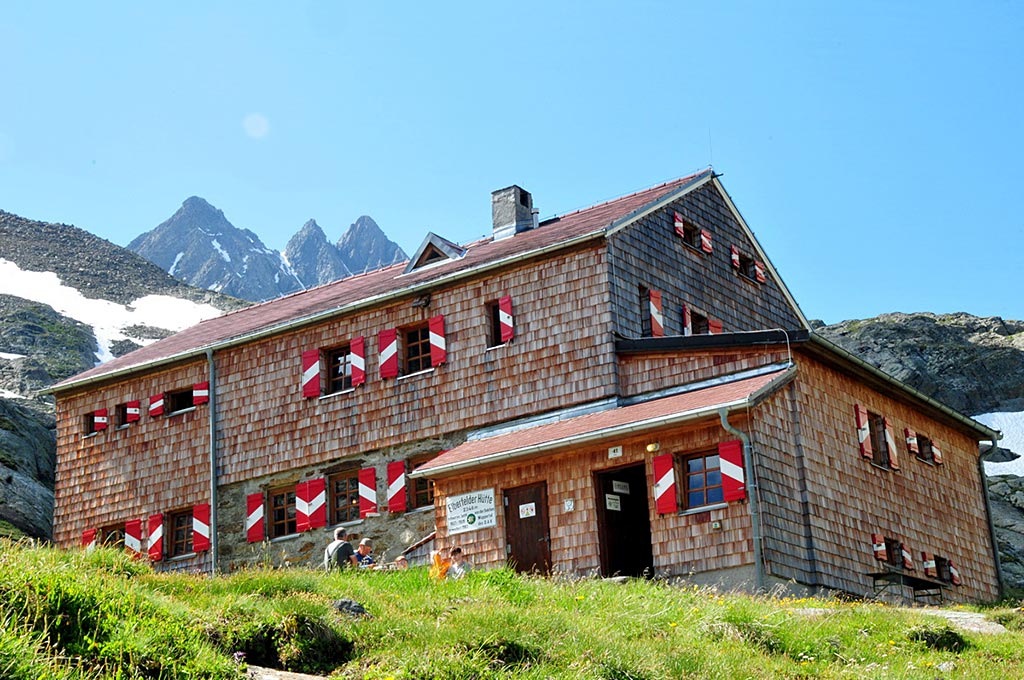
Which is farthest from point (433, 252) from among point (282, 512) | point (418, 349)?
point (282, 512)

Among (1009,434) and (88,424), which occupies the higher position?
(1009,434)

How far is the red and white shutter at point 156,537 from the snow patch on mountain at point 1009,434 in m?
29.5

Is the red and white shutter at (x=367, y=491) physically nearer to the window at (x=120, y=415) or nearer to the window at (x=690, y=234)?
the window at (x=120, y=415)

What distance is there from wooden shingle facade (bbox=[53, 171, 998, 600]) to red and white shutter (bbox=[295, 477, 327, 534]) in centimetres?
4

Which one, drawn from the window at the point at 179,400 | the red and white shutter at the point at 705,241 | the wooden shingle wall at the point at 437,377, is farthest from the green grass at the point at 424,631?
the window at the point at 179,400

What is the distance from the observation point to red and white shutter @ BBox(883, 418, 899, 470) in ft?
72.9

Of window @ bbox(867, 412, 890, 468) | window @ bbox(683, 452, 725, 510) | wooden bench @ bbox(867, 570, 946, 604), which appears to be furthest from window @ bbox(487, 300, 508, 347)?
wooden bench @ bbox(867, 570, 946, 604)

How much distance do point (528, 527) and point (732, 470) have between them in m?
3.62

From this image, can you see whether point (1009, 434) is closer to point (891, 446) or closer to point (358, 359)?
point (891, 446)

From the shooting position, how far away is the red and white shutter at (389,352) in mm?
24766

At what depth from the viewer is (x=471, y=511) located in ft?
68.4

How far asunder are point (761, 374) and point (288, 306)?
43.9 ft

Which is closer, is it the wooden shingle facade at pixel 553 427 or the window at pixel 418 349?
the wooden shingle facade at pixel 553 427

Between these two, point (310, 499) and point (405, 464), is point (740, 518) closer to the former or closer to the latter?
point (405, 464)
